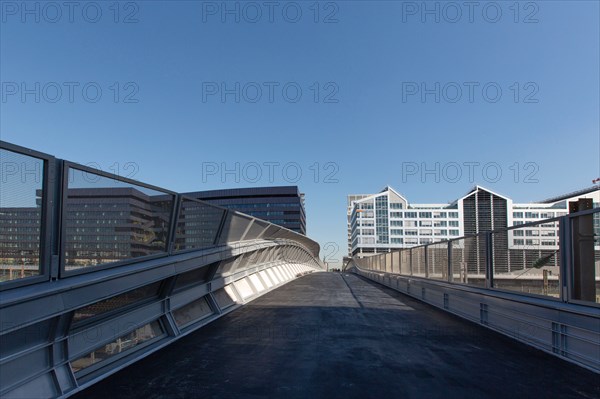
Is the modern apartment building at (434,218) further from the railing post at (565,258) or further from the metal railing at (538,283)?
the railing post at (565,258)

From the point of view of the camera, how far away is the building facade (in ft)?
452

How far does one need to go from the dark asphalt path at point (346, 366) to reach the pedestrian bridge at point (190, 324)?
28mm

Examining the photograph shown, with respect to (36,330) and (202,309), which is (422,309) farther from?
(36,330)

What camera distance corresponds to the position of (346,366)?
531 centimetres

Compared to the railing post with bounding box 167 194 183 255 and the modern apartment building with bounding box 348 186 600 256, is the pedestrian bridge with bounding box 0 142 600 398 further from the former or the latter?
the modern apartment building with bounding box 348 186 600 256

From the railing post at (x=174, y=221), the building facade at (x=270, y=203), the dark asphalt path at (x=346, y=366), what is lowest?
the dark asphalt path at (x=346, y=366)

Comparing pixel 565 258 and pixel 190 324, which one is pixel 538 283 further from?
pixel 190 324

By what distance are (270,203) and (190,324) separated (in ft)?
431

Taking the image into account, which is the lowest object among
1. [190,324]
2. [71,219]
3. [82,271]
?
[190,324]

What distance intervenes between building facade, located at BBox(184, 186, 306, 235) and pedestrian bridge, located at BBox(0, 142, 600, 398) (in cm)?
12821

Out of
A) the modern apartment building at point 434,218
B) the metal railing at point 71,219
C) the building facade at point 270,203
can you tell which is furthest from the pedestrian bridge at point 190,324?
the building facade at point 270,203

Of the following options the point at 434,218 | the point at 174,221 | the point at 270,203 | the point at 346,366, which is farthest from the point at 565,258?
the point at 270,203

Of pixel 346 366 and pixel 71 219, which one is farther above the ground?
pixel 71 219

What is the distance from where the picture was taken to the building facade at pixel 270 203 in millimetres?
137875
